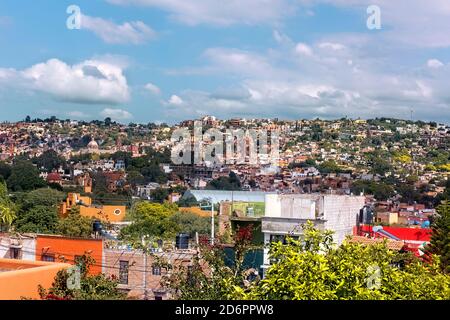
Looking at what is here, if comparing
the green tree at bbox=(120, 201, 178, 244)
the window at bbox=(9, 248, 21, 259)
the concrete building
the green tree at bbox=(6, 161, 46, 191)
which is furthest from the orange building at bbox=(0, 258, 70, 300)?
the green tree at bbox=(6, 161, 46, 191)

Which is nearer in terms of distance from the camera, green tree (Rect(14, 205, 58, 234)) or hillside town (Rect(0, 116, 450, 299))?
hillside town (Rect(0, 116, 450, 299))

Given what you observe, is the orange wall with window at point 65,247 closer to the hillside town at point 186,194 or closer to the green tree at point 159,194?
the hillside town at point 186,194

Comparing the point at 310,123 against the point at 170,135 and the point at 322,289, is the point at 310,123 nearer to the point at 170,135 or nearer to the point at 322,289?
the point at 170,135

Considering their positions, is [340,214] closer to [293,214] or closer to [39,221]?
[293,214]

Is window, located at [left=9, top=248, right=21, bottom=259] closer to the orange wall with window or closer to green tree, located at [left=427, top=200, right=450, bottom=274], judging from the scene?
the orange wall with window

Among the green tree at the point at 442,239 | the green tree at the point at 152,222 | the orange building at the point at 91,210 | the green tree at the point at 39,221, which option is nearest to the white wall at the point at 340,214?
the green tree at the point at 442,239

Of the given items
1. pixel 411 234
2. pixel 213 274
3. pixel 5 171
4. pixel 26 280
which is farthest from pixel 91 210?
pixel 26 280
